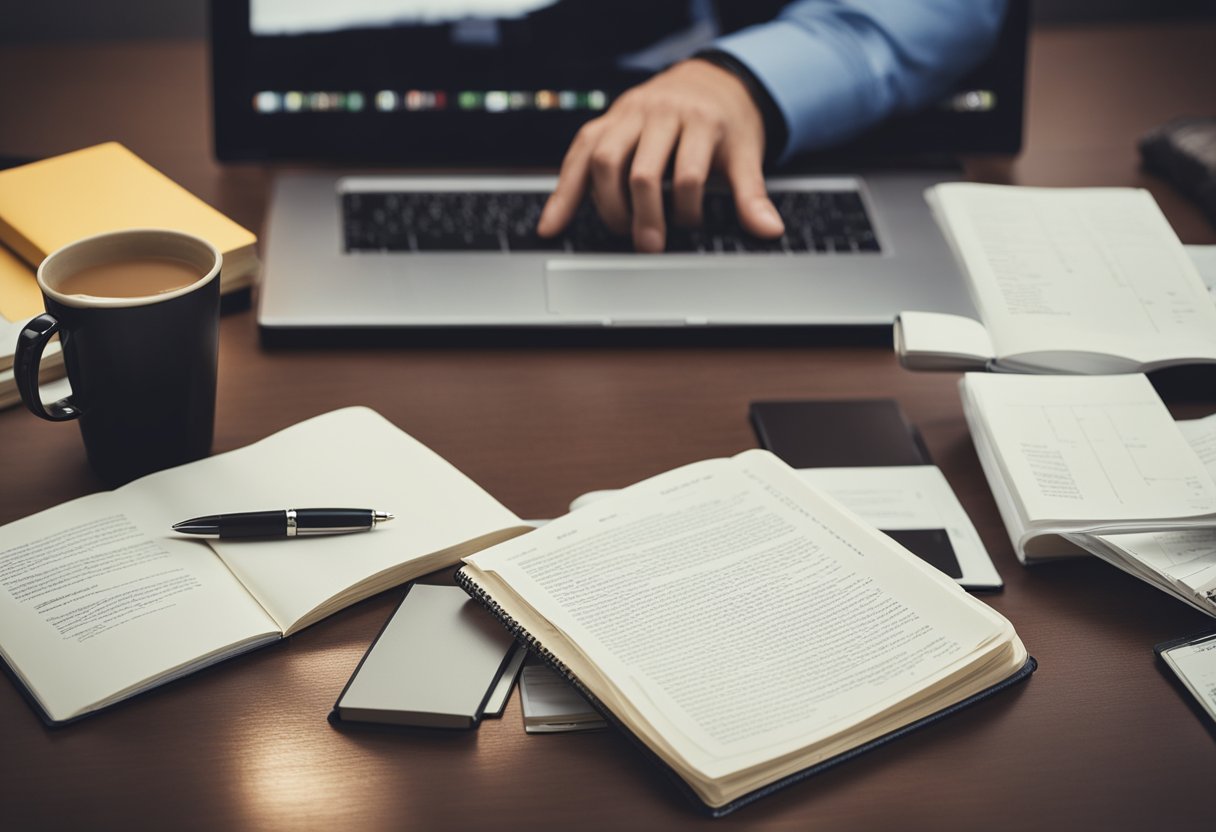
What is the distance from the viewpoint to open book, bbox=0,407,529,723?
1.90 feet

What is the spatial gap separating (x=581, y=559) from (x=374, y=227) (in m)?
0.41

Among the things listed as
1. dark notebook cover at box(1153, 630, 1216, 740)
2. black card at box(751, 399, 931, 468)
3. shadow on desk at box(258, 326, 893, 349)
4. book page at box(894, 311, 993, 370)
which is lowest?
dark notebook cover at box(1153, 630, 1216, 740)

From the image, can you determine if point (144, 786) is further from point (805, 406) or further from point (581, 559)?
point (805, 406)

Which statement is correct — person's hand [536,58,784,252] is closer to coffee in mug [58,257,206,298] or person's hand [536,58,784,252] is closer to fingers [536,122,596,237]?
fingers [536,122,596,237]

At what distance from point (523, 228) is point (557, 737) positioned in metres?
0.49

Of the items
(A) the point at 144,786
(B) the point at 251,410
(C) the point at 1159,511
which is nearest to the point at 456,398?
(B) the point at 251,410

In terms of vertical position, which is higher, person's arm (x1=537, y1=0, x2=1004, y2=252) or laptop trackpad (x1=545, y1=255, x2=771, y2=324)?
person's arm (x1=537, y1=0, x2=1004, y2=252)

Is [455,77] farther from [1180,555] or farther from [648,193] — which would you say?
[1180,555]

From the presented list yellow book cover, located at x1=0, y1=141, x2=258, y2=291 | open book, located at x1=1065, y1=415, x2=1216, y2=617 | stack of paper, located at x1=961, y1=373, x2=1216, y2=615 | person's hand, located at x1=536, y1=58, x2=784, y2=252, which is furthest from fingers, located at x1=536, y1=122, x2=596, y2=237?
open book, located at x1=1065, y1=415, x2=1216, y2=617

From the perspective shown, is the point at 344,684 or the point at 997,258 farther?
the point at 997,258

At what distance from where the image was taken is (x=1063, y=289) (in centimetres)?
86

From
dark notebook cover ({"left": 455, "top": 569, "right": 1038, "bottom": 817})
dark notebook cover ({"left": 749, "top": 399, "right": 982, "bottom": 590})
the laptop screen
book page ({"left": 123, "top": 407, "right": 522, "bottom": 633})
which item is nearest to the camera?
dark notebook cover ({"left": 455, "top": 569, "right": 1038, "bottom": 817})

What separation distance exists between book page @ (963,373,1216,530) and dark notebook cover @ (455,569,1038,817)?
12 centimetres

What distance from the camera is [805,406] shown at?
2.66ft
